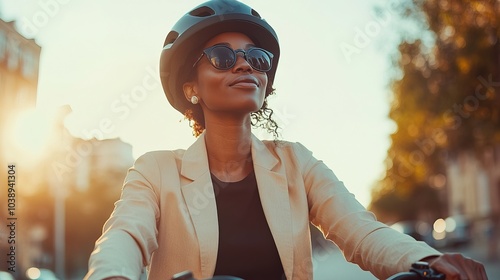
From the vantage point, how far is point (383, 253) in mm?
2562

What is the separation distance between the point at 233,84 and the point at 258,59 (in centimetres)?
14

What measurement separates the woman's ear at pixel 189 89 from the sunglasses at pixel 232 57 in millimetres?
327

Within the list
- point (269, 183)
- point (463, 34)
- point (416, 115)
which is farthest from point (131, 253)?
→ point (416, 115)

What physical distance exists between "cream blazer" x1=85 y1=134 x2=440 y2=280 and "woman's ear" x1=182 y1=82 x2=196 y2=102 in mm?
330

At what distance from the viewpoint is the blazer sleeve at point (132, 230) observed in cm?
220

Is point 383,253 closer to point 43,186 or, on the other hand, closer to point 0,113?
point 0,113

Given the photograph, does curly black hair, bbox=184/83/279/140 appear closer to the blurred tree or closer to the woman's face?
the woman's face

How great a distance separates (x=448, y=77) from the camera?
1803cm

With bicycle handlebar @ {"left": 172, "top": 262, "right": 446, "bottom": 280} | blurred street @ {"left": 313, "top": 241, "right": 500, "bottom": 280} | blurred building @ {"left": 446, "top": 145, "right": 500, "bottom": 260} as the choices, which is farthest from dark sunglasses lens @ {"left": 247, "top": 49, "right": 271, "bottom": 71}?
blurred building @ {"left": 446, "top": 145, "right": 500, "bottom": 260}

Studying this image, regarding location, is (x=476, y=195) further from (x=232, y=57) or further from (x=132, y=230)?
(x=132, y=230)

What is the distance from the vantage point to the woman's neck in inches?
128

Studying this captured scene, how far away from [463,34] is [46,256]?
24516 millimetres

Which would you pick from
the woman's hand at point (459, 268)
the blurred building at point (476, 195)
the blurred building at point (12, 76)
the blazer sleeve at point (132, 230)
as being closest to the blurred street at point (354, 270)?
the blurred building at point (476, 195)
